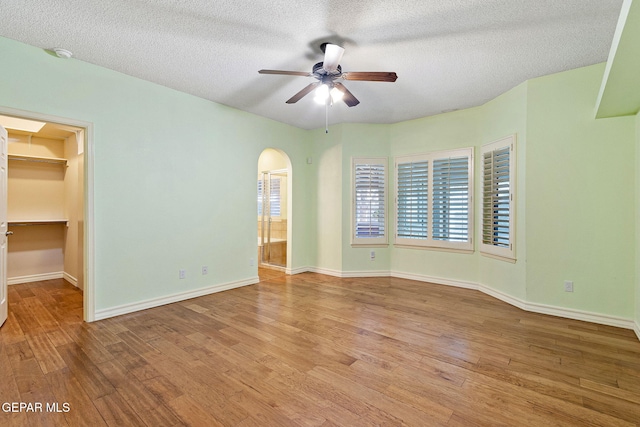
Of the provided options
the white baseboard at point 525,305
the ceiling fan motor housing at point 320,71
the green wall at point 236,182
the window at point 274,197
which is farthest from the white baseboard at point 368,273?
the ceiling fan motor housing at point 320,71

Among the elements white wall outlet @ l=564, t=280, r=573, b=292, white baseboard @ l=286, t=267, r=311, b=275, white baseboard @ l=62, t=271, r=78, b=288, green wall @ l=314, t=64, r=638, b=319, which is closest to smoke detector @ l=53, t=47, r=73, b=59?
white baseboard @ l=62, t=271, r=78, b=288

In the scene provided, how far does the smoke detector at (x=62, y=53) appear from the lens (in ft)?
9.19

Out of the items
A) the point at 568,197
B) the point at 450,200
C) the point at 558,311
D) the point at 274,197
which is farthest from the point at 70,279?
the point at 568,197

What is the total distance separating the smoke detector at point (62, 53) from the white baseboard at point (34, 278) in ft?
12.1

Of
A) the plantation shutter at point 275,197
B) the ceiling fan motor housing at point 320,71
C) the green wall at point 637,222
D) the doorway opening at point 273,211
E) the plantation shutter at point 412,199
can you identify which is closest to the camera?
the ceiling fan motor housing at point 320,71

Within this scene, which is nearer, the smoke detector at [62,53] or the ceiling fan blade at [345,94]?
the smoke detector at [62,53]

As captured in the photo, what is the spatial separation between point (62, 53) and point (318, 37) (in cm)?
244

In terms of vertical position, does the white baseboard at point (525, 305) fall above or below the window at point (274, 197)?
below

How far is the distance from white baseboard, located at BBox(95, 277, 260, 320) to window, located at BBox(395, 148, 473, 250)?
276 centimetres

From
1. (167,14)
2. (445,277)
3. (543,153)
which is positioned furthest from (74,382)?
(543,153)

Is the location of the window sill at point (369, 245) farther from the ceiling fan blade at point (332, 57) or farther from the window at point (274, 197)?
the ceiling fan blade at point (332, 57)

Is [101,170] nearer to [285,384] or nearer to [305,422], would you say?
[285,384]

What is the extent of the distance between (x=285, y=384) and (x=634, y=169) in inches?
153

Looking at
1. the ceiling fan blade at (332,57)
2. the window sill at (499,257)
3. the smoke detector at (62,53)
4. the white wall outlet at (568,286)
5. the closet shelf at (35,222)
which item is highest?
the smoke detector at (62,53)
